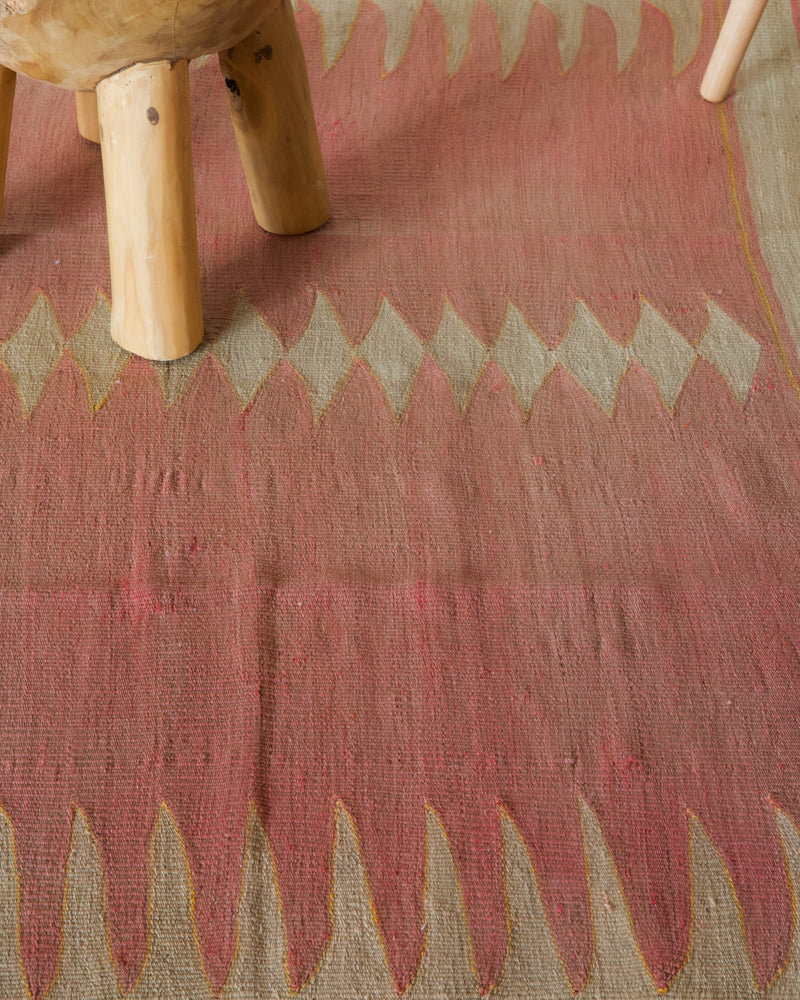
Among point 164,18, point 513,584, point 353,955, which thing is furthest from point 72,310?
point 353,955

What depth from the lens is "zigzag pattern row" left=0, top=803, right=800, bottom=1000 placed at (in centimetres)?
53

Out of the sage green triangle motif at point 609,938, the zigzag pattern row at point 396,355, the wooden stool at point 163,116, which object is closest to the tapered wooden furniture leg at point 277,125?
the wooden stool at point 163,116

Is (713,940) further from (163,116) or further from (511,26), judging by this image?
(511,26)

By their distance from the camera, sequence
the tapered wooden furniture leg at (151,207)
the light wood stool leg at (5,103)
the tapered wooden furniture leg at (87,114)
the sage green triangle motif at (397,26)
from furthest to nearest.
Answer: the sage green triangle motif at (397,26) < the tapered wooden furniture leg at (87,114) < the light wood stool leg at (5,103) < the tapered wooden furniture leg at (151,207)

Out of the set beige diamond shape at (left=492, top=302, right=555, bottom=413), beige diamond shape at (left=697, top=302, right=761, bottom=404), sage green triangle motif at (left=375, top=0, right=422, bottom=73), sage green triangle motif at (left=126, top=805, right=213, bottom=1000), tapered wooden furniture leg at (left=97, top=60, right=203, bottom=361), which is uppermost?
sage green triangle motif at (left=375, top=0, right=422, bottom=73)

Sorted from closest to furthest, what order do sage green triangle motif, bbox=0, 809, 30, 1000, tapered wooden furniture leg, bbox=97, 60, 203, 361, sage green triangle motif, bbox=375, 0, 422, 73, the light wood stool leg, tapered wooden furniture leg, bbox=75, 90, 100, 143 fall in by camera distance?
sage green triangle motif, bbox=0, 809, 30, 1000, tapered wooden furniture leg, bbox=97, 60, 203, 361, the light wood stool leg, tapered wooden furniture leg, bbox=75, 90, 100, 143, sage green triangle motif, bbox=375, 0, 422, 73

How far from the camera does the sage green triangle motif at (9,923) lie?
521 millimetres

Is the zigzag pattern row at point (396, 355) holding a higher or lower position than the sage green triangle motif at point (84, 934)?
higher

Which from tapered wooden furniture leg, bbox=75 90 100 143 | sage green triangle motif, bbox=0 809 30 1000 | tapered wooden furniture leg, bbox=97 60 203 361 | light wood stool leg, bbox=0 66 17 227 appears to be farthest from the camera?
tapered wooden furniture leg, bbox=75 90 100 143

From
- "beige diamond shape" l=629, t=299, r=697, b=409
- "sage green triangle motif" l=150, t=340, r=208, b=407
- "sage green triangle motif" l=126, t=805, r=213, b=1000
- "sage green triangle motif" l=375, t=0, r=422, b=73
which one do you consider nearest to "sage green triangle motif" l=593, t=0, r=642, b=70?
"sage green triangle motif" l=375, t=0, r=422, b=73

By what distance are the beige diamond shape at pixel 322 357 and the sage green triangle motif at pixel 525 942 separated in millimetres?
414

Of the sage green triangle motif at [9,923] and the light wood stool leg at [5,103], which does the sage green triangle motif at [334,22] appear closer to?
the light wood stool leg at [5,103]

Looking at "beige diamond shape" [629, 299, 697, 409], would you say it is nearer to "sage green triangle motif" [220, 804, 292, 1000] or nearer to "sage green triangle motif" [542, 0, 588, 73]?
"sage green triangle motif" [542, 0, 588, 73]

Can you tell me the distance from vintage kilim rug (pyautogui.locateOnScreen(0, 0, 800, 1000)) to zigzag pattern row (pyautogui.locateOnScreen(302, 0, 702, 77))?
0.08 metres
